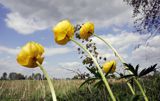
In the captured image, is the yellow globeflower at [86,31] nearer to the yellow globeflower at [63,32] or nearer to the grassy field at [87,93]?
the yellow globeflower at [63,32]

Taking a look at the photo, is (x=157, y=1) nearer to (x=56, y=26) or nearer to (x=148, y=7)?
(x=148, y=7)

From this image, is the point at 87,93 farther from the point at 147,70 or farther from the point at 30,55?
the point at 30,55

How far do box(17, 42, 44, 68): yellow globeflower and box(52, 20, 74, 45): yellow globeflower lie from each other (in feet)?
1.14

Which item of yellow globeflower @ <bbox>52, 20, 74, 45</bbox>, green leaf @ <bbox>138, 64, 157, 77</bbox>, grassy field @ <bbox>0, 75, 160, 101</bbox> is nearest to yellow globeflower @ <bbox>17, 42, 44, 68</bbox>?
yellow globeflower @ <bbox>52, 20, 74, 45</bbox>

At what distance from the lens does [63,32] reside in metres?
1.90

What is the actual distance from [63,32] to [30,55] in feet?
1.46

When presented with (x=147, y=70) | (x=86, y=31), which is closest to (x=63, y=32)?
(x=86, y=31)

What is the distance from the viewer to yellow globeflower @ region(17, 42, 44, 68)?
149 cm

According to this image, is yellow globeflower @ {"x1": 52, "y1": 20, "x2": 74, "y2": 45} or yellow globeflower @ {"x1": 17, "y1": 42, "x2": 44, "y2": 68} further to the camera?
yellow globeflower @ {"x1": 52, "y1": 20, "x2": 74, "y2": 45}

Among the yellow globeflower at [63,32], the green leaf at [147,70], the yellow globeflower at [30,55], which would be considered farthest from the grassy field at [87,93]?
the yellow globeflower at [30,55]

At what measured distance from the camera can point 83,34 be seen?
2.29m

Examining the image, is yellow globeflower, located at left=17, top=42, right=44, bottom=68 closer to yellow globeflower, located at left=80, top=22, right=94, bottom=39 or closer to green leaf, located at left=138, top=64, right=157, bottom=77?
yellow globeflower, located at left=80, top=22, right=94, bottom=39

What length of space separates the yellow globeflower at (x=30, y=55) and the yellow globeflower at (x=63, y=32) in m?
0.35

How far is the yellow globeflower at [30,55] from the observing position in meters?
1.49
